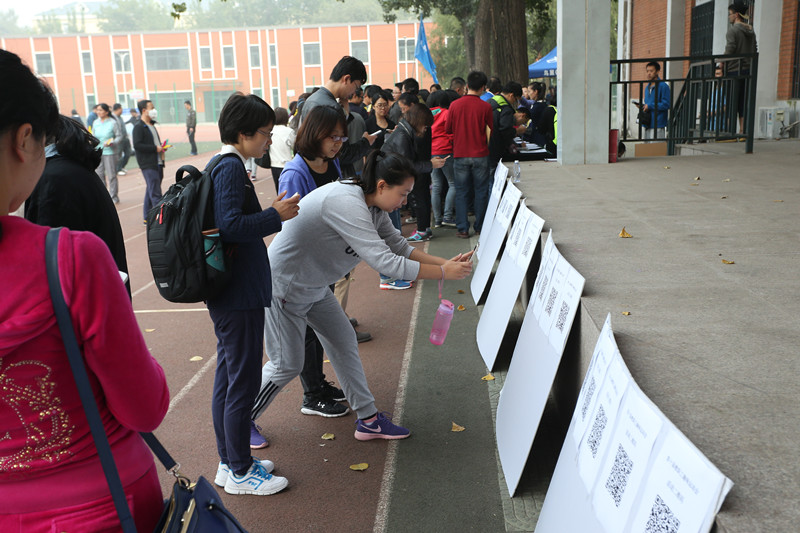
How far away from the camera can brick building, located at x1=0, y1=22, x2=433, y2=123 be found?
73.0 metres

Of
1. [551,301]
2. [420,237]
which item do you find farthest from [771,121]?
[551,301]

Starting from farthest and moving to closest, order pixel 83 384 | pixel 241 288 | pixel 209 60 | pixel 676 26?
pixel 209 60
pixel 676 26
pixel 241 288
pixel 83 384

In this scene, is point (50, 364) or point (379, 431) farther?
point (379, 431)

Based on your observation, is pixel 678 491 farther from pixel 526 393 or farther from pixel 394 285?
Answer: pixel 394 285

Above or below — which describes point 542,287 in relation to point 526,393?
above

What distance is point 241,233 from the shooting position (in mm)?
3568

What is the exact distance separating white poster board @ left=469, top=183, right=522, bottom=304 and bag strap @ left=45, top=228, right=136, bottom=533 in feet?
18.7

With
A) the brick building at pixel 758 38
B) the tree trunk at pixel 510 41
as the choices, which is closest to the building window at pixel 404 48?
the brick building at pixel 758 38

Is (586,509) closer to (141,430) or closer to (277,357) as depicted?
(141,430)

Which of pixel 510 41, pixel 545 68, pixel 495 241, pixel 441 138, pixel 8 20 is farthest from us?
pixel 8 20

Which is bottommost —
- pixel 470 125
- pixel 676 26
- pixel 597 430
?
pixel 597 430

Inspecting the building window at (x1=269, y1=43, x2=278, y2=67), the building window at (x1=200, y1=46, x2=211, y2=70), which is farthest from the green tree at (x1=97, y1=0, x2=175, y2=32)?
the building window at (x1=269, y1=43, x2=278, y2=67)

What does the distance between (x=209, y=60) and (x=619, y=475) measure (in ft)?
261

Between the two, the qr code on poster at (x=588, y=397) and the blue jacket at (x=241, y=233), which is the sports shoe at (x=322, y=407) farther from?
the qr code on poster at (x=588, y=397)
